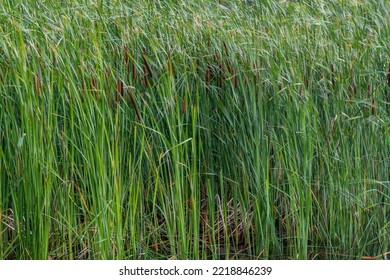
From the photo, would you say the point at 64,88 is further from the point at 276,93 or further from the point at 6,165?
the point at 276,93

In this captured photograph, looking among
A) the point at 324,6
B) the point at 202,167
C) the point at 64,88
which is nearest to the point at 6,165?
the point at 64,88

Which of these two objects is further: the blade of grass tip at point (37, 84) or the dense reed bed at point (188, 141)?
the dense reed bed at point (188, 141)

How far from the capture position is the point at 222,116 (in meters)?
3.64

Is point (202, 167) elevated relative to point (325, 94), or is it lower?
lower

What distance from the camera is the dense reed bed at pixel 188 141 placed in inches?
124

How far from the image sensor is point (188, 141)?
3598 mm

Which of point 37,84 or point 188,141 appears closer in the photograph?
point 37,84

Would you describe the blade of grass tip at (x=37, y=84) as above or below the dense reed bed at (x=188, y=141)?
above

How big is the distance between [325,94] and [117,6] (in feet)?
4.56

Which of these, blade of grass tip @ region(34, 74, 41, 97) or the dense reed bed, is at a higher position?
blade of grass tip @ region(34, 74, 41, 97)

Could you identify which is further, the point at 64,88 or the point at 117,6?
the point at 117,6

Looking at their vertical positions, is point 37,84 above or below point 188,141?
above

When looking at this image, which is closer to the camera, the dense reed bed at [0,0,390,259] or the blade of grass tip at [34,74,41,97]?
the blade of grass tip at [34,74,41,97]

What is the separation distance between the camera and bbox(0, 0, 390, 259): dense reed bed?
3162 millimetres
